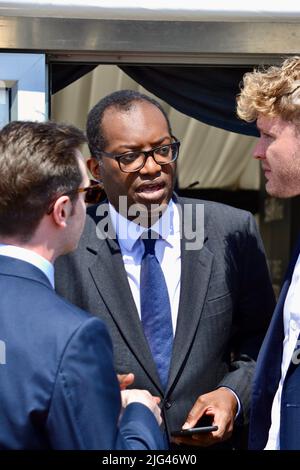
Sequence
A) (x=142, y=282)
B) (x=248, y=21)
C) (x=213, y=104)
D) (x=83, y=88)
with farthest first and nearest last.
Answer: (x=83, y=88) → (x=213, y=104) → (x=248, y=21) → (x=142, y=282)

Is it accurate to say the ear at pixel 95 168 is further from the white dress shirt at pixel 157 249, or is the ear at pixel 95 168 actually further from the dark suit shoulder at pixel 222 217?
the dark suit shoulder at pixel 222 217

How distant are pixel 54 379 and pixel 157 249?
133 centimetres

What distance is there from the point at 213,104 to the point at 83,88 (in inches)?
83.1

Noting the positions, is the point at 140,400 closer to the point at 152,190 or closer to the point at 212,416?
the point at 212,416

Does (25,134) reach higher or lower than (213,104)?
higher

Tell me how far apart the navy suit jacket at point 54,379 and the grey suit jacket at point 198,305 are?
40.1 inches

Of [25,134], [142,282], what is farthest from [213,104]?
[25,134]

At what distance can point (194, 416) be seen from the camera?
2658 millimetres

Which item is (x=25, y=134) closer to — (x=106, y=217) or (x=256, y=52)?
(x=106, y=217)

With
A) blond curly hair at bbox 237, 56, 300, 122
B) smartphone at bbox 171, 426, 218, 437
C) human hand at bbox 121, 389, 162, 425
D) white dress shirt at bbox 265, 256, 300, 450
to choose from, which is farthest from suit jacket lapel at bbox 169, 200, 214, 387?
human hand at bbox 121, 389, 162, 425

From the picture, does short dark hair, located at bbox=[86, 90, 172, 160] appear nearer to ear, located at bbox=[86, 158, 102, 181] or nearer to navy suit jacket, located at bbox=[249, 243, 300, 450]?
ear, located at bbox=[86, 158, 102, 181]

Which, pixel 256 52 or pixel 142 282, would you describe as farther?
pixel 256 52

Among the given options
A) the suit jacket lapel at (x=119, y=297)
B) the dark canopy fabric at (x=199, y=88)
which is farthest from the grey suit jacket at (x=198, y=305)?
the dark canopy fabric at (x=199, y=88)

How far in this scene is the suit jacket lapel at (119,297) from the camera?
108 inches
